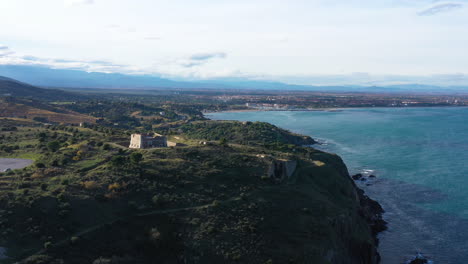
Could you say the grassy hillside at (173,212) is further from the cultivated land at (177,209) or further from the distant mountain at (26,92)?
the distant mountain at (26,92)

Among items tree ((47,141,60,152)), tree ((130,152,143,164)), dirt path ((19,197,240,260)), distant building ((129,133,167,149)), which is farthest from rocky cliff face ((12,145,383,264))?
tree ((47,141,60,152))

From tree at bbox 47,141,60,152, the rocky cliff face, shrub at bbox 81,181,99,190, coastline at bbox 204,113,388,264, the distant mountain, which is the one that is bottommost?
coastline at bbox 204,113,388,264

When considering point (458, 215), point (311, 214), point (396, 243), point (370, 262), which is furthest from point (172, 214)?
point (458, 215)

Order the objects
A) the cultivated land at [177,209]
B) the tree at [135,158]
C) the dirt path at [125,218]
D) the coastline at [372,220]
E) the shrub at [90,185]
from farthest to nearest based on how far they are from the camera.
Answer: the tree at [135,158], the coastline at [372,220], the shrub at [90,185], the cultivated land at [177,209], the dirt path at [125,218]

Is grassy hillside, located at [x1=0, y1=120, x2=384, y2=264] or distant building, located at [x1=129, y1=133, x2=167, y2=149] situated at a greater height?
distant building, located at [x1=129, y1=133, x2=167, y2=149]

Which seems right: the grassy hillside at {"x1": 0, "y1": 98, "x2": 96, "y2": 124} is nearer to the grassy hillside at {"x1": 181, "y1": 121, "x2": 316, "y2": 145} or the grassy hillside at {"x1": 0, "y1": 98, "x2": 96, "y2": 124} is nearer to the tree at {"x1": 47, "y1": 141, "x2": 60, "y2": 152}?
the grassy hillside at {"x1": 181, "y1": 121, "x2": 316, "y2": 145}

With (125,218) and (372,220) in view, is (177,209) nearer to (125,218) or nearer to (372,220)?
(125,218)

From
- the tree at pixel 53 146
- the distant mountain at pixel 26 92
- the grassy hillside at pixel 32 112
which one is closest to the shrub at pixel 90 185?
the tree at pixel 53 146

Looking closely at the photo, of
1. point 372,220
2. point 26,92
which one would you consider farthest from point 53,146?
point 26,92
